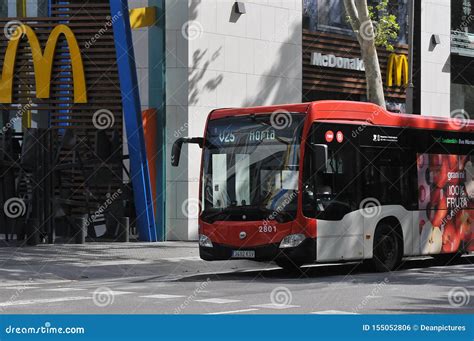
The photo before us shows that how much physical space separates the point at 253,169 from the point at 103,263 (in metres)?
4.30

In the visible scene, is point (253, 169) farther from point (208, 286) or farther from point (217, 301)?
point (217, 301)

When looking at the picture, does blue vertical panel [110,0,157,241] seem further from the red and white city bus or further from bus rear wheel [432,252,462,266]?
bus rear wheel [432,252,462,266]

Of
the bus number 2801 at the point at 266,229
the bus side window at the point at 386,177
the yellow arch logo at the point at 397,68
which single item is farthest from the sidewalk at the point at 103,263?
the yellow arch logo at the point at 397,68

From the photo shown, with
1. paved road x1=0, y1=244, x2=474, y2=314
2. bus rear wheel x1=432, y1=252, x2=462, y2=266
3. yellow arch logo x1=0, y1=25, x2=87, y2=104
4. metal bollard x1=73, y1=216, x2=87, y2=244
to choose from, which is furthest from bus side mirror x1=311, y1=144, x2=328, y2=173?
yellow arch logo x1=0, y1=25, x2=87, y2=104

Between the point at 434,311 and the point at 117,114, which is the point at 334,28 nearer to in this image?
the point at 117,114

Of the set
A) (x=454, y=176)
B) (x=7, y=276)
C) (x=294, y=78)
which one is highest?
(x=294, y=78)

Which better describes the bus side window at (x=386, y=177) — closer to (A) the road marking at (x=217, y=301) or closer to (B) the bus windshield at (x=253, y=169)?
(B) the bus windshield at (x=253, y=169)

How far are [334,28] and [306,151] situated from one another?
13790 millimetres

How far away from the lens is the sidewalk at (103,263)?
17.6m

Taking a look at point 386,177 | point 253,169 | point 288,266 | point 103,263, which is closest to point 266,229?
point 253,169

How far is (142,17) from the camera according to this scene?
25.7 metres

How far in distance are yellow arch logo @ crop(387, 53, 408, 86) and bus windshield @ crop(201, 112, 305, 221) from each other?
14762 mm
